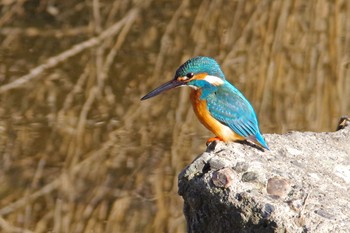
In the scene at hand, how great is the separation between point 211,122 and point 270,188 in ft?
2.25

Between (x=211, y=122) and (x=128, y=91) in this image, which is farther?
(x=128, y=91)

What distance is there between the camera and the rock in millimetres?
3088

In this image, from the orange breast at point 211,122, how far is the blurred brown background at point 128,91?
1531mm

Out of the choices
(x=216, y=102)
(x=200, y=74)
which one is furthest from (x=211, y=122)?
(x=200, y=74)

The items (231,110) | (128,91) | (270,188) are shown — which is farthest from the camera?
(128,91)

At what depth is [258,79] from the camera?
678 cm

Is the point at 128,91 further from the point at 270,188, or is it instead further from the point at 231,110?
the point at 270,188

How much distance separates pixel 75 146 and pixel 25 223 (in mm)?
820

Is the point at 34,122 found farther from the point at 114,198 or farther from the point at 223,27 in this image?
the point at 223,27

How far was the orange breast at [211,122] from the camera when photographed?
3783 millimetres

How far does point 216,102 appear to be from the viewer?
12.6 ft

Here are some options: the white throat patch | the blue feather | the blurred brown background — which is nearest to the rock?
the blue feather

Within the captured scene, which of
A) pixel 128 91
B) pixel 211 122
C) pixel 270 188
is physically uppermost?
pixel 128 91

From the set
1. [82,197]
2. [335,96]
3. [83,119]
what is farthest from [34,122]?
[335,96]
